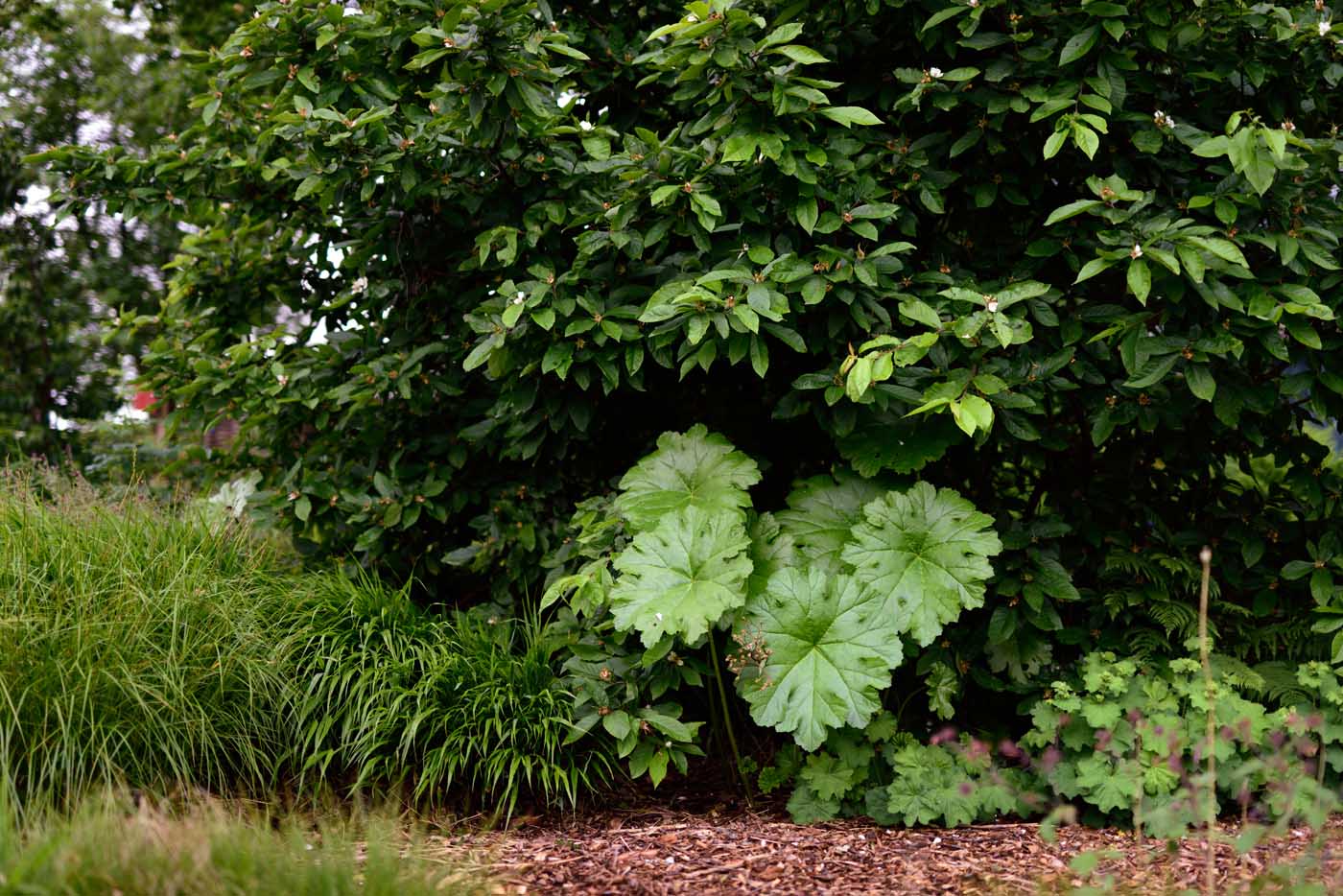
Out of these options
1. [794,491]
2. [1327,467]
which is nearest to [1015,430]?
[794,491]

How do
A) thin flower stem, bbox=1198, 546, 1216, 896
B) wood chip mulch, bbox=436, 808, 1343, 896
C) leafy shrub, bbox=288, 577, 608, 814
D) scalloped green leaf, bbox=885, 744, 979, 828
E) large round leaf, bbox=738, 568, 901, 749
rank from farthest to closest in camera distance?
leafy shrub, bbox=288, 577, 608, 814 → scalloped green leaf, bbox=885, 744, 979, 828 → large round leaf, bbox=738, 568, 901, 749 → wood chip mulch, bbox=436, 808, 1343, 896 → thin flower stem, bbox=1198, 546, 1216, 896

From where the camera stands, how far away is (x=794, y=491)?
369cm

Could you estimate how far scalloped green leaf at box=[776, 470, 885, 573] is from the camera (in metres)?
3.51

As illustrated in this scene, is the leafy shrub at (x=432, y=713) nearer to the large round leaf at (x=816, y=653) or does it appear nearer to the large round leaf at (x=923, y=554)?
the large round leaf at (x=816, y=653)

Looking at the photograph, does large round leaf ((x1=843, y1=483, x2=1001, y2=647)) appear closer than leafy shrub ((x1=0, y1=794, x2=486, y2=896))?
No

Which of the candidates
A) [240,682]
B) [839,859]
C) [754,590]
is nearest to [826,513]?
[754,590]

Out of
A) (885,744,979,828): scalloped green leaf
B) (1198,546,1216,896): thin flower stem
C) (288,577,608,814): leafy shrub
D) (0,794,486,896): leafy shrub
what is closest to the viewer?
(0,794,486,896): leafy shrub

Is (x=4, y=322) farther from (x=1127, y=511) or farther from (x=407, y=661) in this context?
(x=1127, y=511)

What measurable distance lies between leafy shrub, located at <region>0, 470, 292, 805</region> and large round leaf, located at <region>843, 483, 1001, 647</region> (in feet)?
6.31

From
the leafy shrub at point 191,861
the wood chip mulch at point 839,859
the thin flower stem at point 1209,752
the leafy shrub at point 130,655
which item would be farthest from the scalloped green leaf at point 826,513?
the leafy shrub at point 130,655

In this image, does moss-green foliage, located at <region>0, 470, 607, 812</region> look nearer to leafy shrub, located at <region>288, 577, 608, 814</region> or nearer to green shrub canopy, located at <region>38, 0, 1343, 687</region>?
leafy shrub, located at <region>288, 577, 608, 814</region>

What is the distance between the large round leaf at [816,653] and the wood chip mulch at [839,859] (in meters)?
0.34

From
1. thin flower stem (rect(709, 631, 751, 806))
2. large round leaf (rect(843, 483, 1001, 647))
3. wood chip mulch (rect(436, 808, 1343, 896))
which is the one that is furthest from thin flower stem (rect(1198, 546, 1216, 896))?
thin flower stem (rect(709, 631, 751, 806))

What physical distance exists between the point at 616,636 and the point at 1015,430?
1401 millimetres
